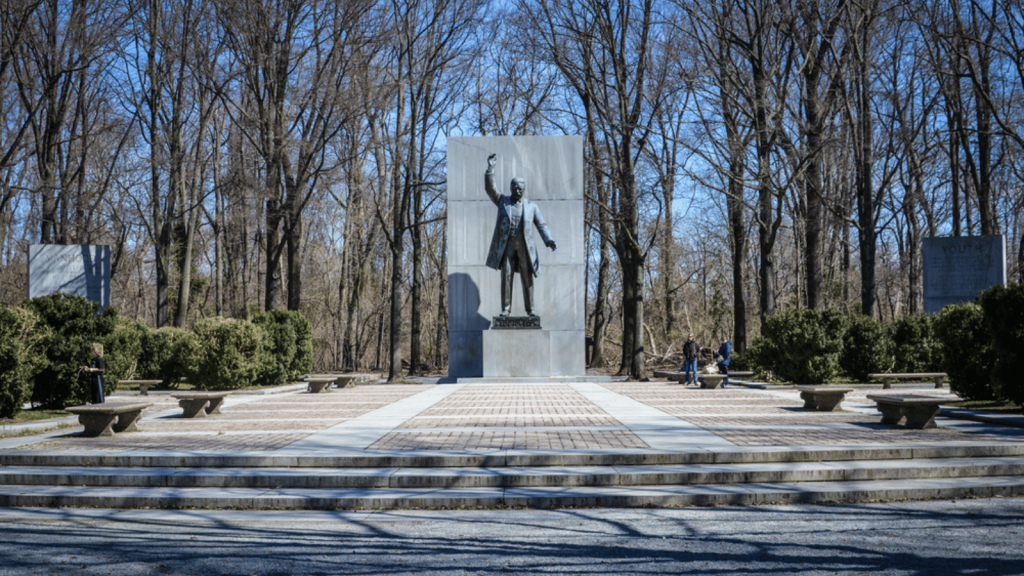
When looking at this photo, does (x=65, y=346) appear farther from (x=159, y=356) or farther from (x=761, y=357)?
(x=761, y=357)

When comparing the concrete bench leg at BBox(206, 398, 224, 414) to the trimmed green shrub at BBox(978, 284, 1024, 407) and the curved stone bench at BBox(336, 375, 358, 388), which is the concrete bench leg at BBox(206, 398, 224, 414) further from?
the trimmed green shrub at BBox(978, 284, 1024, 407)

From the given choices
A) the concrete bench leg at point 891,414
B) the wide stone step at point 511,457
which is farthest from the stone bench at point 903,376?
the wide stone step at point 511,457

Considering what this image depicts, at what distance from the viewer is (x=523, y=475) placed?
783cm

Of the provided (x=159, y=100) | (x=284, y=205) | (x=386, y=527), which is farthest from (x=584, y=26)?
(x=386, y=527)

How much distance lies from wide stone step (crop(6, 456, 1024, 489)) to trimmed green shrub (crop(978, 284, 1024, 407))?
3.94 metres

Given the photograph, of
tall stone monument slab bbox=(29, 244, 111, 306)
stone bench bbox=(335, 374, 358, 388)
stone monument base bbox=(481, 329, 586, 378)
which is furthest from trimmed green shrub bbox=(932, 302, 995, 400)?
Answer: tall stone monument slab bbox=(29, 244, 111, 306)

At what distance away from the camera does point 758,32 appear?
22906 mm

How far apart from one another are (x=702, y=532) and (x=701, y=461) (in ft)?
7.74

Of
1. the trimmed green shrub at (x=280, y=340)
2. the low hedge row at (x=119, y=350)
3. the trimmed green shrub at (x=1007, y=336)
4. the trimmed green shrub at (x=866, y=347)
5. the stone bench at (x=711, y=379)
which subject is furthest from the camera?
the trimmed green shrub at (x=280, y=340)

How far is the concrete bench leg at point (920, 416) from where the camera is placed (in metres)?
10.6

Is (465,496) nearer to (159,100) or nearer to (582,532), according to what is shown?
(582,532)

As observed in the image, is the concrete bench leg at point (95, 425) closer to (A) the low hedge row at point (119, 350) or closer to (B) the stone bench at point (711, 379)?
(A) the low hedge row at point (119, 350)

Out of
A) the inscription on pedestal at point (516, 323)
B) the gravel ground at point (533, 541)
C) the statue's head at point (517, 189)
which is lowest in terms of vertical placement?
the gravel ground at point (533, 541)

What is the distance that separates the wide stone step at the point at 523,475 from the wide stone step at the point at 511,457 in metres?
0.12
